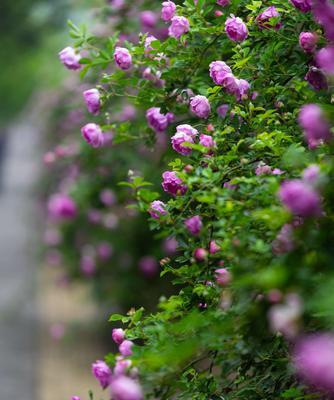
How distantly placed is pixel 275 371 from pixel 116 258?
377cm

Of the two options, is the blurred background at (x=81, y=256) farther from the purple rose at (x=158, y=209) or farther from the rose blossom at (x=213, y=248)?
the rose blossom at (x=213, y=248)

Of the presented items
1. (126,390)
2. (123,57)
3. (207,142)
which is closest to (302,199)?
(126,390)

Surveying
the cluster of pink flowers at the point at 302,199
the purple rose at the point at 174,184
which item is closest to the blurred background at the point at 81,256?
the purple rose at the point at 174,184

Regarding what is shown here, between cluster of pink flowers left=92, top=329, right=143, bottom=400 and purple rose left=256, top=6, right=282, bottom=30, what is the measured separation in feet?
Answer: 2.86

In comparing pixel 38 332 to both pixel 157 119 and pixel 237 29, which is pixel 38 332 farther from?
pixel 237 29

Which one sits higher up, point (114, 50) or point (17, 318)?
point (17, 318)

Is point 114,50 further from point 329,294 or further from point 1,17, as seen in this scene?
point 1,17

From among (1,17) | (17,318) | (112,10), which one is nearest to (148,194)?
(112,10)

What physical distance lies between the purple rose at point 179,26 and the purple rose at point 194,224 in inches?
21.3

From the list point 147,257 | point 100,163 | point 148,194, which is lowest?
point 148,194

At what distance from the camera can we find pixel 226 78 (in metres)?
1.81

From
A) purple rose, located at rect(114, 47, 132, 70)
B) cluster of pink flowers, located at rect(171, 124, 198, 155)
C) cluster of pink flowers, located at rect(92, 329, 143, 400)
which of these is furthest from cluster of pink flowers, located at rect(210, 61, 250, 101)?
cluster of pink flowers, located at rect(92, 329, 143, 400)

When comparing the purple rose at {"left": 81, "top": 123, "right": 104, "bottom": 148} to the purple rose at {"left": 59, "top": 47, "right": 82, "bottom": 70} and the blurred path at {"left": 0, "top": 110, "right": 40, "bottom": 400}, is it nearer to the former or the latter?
the purple rose at {"left": 59, "top": 47, "right": 82, "bottom": 70}

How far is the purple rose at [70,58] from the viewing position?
7.80ft
